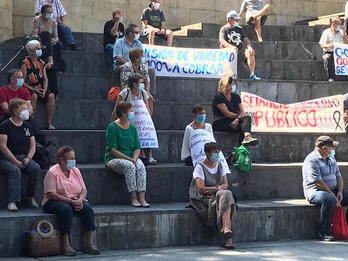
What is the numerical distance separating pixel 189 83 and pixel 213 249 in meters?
5.37

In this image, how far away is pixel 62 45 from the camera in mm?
15898

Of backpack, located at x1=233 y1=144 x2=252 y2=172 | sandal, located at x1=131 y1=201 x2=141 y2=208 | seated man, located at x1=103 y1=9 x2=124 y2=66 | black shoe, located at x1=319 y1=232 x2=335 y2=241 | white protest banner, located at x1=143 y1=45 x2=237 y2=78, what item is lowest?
black shoe, located at x1=319 y1=232 x2=335 y2=241

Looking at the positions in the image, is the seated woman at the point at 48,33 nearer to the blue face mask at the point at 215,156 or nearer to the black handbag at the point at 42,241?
the blue face mask at the point at 215,156

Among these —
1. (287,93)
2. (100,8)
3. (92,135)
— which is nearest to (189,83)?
(287,93)

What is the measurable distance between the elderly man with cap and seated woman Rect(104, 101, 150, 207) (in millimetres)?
2480

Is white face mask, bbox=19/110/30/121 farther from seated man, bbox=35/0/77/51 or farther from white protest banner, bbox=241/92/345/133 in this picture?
seated man, bbox=35/0/77/51

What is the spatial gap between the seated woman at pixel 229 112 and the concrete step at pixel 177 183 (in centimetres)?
65

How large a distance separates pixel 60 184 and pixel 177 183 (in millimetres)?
2455

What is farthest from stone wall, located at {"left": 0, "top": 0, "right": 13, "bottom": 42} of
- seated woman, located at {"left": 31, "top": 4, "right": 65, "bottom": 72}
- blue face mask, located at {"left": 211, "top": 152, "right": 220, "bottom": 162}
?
blue face mask, located at {"left": 211, "top": 152, "right": 220, "bottom": 162}

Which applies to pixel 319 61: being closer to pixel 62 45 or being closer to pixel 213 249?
pixel 62 45

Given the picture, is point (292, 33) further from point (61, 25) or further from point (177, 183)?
point (177, 183)

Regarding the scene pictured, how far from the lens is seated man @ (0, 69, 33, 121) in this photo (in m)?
11.7

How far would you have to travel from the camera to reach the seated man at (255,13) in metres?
19.9

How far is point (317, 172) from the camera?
12.1 meters
